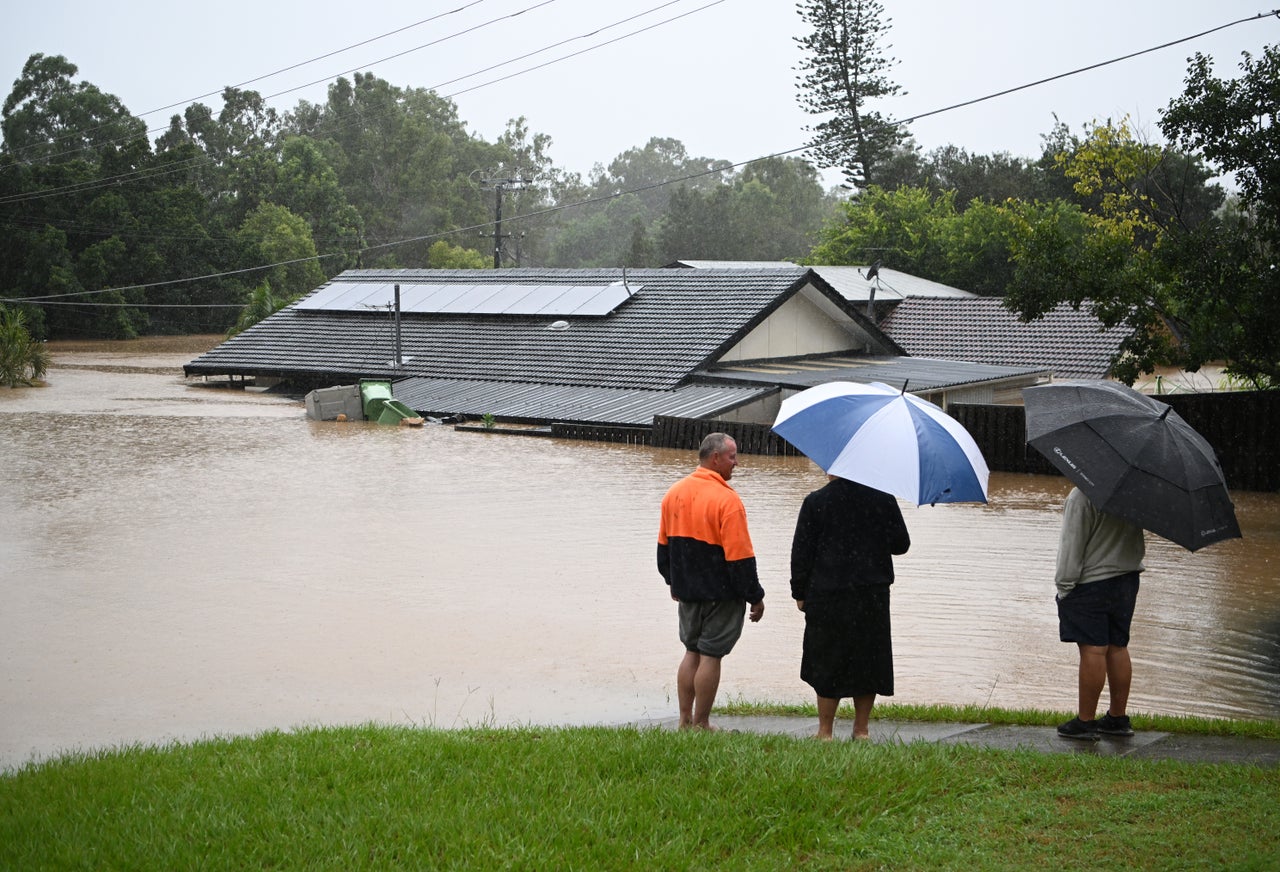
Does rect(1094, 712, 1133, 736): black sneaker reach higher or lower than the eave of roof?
lower

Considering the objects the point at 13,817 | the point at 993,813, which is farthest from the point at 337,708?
the point at 993,813

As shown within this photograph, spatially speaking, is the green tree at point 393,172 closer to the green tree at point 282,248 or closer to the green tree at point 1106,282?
the green tree at point 282,248

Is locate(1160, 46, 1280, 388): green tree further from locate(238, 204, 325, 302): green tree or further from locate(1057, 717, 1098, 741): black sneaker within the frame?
locate(238, 204, 325, 302): green tree

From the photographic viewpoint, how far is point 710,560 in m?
6.61

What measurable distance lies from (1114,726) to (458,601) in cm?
668

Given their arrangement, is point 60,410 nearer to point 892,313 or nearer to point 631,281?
A: point 631,281

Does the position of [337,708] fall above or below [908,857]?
below

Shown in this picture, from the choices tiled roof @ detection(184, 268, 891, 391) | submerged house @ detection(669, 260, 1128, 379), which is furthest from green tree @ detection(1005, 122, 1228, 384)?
submerged house @ detection(669, 260, 1128, 379)

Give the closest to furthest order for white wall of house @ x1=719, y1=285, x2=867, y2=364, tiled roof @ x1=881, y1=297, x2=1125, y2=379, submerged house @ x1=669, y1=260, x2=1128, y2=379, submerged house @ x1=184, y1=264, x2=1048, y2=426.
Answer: submerged house @ x1=184, y1=264, x2=1048, y2=426 < white wall of house @ x1=719, y1=285, x2=867, y2=364 < tiled roof @ x1=881, y1=297, x2=1125, y2=379 < submerged house @ x1=669, y1=260, x2=1128, y2=379

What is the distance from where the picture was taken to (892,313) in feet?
134

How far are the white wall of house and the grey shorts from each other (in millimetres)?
22725

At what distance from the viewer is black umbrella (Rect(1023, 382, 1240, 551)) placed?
637 centimetres

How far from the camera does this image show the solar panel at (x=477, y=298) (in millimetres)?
33688

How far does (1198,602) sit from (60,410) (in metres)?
27.6
